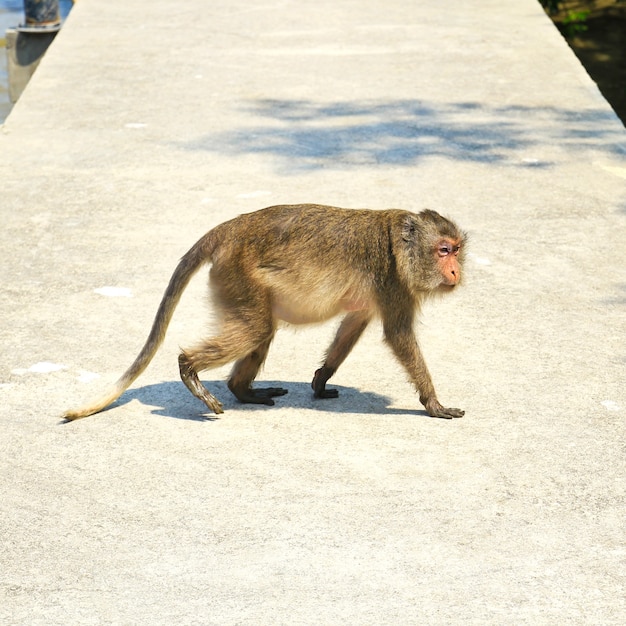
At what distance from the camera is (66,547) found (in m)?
3.48

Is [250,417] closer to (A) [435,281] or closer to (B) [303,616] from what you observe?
(A) [435,281]

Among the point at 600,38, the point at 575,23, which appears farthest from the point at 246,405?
the point at 600,38

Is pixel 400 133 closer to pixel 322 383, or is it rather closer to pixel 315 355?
pixel 315 355

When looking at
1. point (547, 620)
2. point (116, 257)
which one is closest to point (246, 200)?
point (116, 257)

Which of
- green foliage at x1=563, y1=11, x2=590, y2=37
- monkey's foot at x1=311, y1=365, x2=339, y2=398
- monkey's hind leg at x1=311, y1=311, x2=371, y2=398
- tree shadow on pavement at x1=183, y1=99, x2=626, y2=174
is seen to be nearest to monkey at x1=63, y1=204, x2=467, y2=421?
monkey's hind leg at x1=311, y1=311, x2=371, y2=398

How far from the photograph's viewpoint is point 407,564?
134 inches

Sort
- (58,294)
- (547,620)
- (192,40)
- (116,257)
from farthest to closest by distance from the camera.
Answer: (192,40), (116,257), (58,294), (547,620)

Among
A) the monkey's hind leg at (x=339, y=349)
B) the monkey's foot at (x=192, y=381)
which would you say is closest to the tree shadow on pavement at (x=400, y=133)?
the monkey's hind leg at (x=339, y=349)

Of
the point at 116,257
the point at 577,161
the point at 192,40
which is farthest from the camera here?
the point at 192,40

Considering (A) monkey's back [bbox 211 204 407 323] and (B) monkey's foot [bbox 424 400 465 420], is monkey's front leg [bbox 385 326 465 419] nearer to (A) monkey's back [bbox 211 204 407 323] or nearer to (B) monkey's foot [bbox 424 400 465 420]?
(B) monkey's foot [bbox 424 400 465 420]

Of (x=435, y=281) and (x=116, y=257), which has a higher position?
(x=435, y=281)

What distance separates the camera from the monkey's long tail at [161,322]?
434cm

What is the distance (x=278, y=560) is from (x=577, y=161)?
4436mm

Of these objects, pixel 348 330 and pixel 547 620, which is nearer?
pixel 547 620
